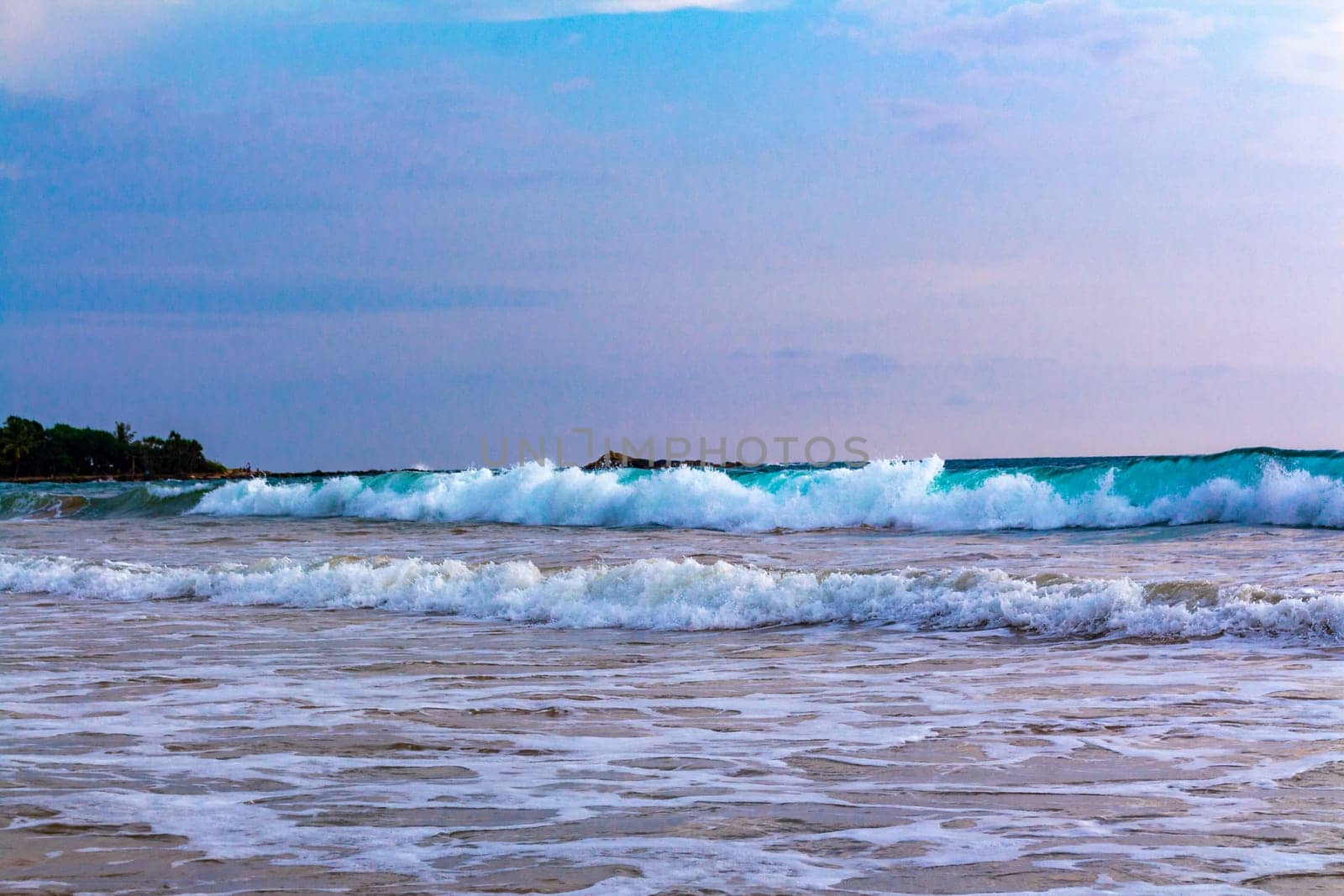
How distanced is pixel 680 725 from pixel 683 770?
3.33 ft

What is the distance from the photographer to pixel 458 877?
12.3 feet

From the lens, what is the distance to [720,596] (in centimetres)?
1130

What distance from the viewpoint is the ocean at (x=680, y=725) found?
3.91 m

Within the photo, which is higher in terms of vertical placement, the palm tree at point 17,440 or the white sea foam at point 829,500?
the palm tree at point 17,440

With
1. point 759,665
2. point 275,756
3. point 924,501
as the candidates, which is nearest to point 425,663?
point 759,665

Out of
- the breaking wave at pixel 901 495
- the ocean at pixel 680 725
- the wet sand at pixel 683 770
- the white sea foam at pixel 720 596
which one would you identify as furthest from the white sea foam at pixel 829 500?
the wet sand at pixel 683 770

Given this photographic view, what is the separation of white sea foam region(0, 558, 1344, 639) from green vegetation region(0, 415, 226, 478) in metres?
76.3

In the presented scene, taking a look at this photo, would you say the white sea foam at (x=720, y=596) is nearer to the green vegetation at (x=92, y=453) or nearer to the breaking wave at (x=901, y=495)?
the breaking wave at (x=901, y=495)

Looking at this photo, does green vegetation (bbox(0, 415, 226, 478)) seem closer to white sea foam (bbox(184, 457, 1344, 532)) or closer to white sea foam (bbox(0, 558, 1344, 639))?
white sea foam (bbox(184, 457, 1344, 532))

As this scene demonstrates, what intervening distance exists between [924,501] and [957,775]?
20.9m

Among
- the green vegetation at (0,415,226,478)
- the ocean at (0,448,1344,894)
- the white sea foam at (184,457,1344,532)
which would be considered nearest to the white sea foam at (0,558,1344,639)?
the ocean at (0,448,1344,894)

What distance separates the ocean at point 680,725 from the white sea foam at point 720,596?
0.04 meters

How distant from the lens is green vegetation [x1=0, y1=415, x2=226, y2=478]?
87.0m

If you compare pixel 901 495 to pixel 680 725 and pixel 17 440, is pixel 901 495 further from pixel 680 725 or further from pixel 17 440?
pixel 17 440
